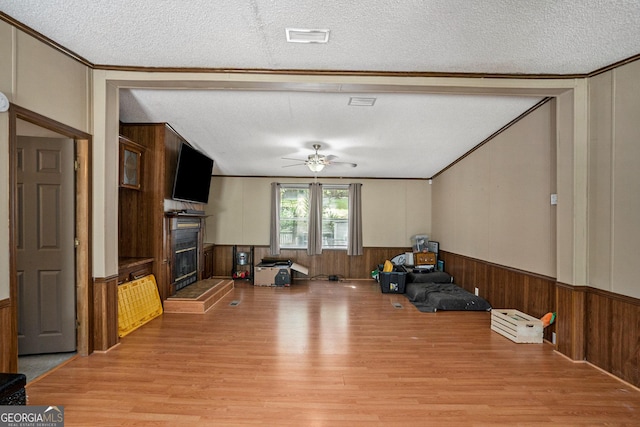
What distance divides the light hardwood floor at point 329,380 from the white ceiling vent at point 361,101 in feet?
9.36

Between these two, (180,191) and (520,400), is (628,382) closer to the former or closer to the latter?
(520,400)

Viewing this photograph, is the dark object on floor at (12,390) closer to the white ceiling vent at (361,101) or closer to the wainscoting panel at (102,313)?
the wainscoting panel at (102,313)

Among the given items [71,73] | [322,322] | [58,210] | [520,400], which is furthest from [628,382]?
[71,73]

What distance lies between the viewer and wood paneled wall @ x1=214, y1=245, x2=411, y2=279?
725 cm

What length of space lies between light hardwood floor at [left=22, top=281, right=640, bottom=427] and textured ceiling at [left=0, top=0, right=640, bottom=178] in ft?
9.37

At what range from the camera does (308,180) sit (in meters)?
7.30

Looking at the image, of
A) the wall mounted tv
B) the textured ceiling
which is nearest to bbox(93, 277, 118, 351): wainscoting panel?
the wall mounted tv

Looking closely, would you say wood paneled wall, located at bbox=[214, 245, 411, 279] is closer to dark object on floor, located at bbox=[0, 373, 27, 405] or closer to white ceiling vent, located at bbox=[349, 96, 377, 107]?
white ceiling vent, located at bbox=[349, 96, 377, 107]

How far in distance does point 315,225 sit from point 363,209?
4.17 ft

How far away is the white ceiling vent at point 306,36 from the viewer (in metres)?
2.32

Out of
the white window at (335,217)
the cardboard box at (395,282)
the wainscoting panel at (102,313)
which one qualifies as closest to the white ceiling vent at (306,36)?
the wainscoting panel at (102,313)

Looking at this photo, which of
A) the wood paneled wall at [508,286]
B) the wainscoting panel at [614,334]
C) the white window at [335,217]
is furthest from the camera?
the white window at [335,217]

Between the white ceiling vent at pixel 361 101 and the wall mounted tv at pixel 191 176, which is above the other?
the white ceiling vent at pixel 361 101

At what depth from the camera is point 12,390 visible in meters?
1.46
